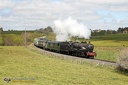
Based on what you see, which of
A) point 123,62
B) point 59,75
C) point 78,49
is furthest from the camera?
point 78,49

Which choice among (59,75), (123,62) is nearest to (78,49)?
(123,62)

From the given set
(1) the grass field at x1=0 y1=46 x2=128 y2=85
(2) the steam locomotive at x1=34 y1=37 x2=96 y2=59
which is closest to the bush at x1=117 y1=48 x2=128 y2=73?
(1) the grass field at x1=0 y1=46 x2=128 y2=85

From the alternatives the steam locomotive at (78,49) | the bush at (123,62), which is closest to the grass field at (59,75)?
the bush at (123,62)

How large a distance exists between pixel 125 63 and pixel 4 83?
14153 millimetres

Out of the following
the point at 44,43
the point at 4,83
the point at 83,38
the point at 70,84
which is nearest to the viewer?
the point at 4,83

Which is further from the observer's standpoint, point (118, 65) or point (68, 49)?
point (68, 49)

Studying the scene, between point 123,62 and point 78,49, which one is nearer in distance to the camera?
point 123,62

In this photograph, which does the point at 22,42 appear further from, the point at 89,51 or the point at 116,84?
the point at 116,84

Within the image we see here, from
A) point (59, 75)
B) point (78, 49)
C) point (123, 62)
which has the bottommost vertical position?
point (59, 75)

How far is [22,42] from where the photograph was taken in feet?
412

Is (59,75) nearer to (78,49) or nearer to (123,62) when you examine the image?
(123,62)

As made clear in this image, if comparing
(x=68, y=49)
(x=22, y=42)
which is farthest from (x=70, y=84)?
(x=22, y=42)

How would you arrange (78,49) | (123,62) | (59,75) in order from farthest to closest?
(78,49) → (123,62) → (59,75)

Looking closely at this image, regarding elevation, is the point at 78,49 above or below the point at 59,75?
above
